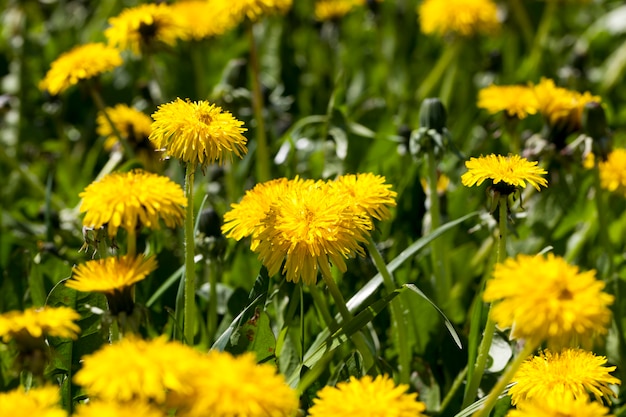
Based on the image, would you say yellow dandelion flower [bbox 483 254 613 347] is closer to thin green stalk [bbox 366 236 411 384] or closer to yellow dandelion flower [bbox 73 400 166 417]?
yellow dandelion flower [bbox 73 400 166 417]

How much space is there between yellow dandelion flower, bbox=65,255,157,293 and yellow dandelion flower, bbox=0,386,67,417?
0.18m

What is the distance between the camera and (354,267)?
1709 millimetres

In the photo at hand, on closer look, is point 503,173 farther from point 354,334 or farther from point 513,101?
point 513,101

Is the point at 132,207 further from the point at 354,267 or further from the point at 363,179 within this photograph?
the point at 354,267

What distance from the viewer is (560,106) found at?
1840 mm

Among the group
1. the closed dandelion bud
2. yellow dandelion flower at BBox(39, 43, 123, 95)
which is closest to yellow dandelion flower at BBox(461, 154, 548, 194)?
the closed dandelion bud

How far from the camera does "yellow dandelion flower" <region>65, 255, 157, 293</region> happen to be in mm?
1110

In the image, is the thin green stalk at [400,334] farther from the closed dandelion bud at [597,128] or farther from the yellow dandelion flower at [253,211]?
the closed dandelion bud at [597,128]

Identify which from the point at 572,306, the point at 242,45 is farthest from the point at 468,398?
the point at 242,45

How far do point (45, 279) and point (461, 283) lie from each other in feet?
2.95

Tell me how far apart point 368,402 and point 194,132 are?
48 cm

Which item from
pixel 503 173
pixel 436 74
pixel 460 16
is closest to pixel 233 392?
pixel 503 173

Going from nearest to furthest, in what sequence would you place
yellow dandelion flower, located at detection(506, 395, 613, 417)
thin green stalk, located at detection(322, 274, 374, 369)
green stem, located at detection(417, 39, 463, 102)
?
1. yellow dandelion flower, located at detection(506, 395, 613, 417)
2. thin green stalk, located at detection(322, 274, 374, 369)
3. green stem, located at detection(417, 39, 463, 102)

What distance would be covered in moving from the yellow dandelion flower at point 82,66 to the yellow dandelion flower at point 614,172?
1.07 meters
